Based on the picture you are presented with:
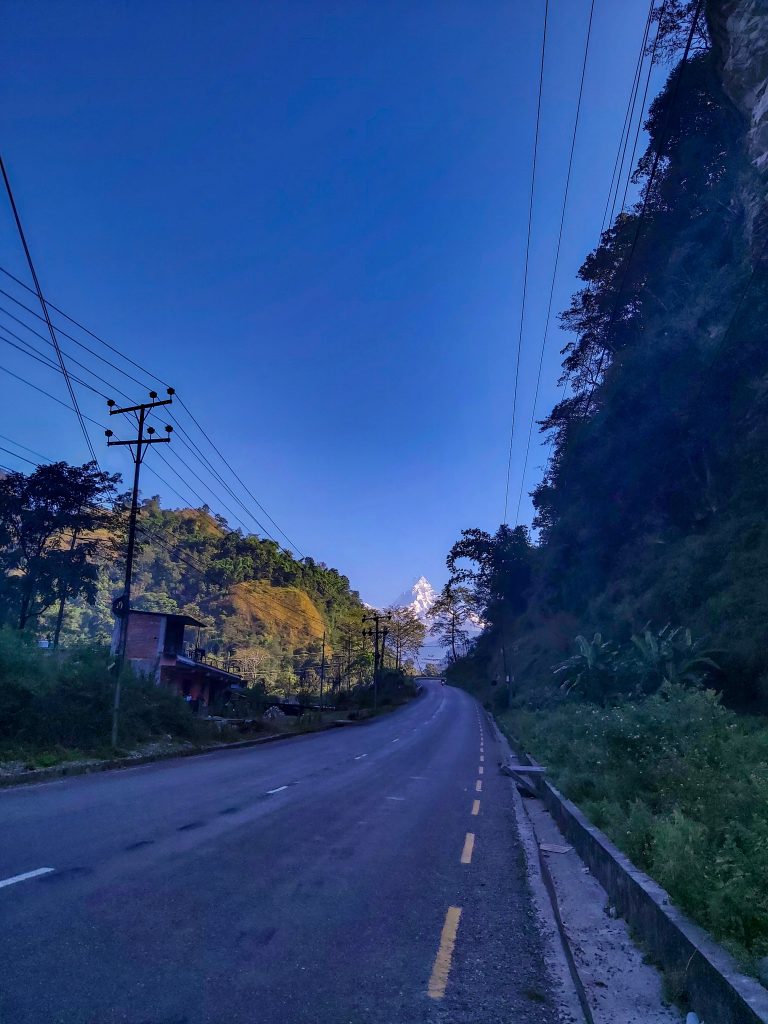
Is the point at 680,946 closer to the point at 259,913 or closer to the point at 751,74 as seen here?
the point at 259,913

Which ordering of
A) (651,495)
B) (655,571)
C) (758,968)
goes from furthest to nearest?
(651,495)
(655,571)
(758,968)

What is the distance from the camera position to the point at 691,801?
6.52 metres

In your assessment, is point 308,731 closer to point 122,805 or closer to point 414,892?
point 122,805

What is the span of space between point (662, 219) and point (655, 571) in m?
16.7

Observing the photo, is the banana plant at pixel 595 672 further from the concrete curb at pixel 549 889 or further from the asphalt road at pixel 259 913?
the asphalt road at pixel 259 913

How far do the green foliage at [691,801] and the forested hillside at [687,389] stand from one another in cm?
599

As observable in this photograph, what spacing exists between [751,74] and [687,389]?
10.7m

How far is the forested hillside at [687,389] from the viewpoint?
65.2ft

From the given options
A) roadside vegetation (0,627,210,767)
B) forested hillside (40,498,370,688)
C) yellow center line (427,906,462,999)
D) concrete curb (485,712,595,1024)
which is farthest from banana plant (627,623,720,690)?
forested hillside (40,498,370,688)

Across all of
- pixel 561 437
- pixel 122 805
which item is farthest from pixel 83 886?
pixel 561 437

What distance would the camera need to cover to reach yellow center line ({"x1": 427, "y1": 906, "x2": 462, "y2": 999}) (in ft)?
14.6

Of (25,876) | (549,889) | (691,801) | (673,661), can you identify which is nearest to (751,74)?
(673,661)

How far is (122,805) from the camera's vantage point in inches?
424

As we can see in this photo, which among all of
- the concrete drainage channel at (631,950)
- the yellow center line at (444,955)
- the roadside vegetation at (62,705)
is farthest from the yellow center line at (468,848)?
the roadside vegetation at (62,705)
